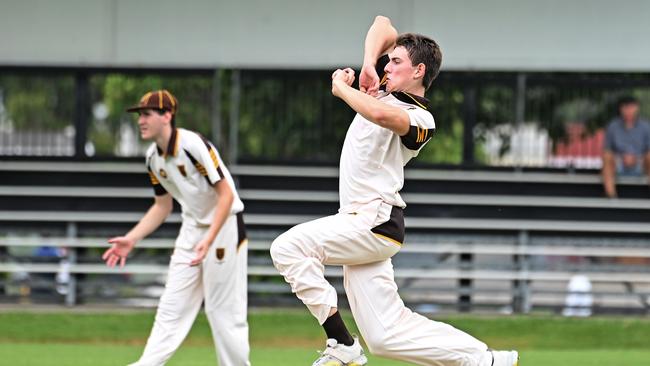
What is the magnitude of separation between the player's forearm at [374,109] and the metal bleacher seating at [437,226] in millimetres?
10767

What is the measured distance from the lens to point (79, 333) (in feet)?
55.2

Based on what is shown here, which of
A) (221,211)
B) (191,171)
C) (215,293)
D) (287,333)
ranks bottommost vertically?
(287,333)

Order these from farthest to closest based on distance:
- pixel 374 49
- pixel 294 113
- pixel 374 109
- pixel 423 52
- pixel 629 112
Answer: pixel 294 113, pixel 629 112, pixel 374 49, pixel 423 52, pixel 374 109

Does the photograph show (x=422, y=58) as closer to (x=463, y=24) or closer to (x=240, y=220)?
(x=240, y=220)

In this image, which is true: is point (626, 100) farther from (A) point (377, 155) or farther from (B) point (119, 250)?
(A) point (377, 155)

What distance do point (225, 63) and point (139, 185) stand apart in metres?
2.11

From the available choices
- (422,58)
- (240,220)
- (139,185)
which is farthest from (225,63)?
(422,58)

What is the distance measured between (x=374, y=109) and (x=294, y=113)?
1131 cm

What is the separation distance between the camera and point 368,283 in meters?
7.97

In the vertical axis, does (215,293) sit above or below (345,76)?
below

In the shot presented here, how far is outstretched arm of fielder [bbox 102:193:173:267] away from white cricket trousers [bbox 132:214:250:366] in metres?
0.32

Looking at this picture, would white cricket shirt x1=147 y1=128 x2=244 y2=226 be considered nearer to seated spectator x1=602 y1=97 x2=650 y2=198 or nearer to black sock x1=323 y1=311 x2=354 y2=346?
black sock x1=323 y1=311 x2=354 y2=346

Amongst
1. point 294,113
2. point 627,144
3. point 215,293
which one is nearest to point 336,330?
point 215,293

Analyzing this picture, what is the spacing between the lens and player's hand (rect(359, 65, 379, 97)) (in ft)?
26.0
